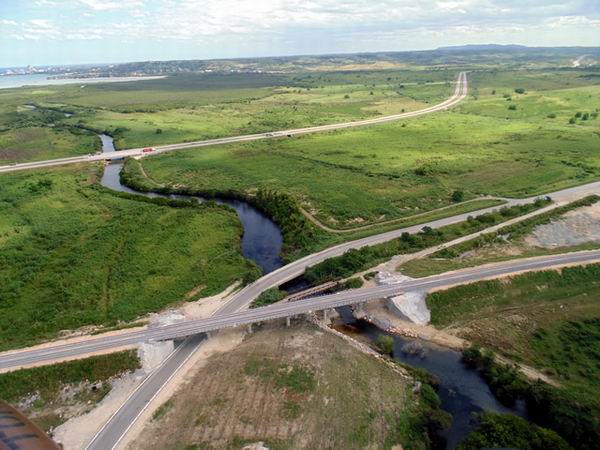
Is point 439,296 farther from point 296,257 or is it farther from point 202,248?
point 202,248

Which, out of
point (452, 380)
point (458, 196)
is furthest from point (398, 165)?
point (452, 380)

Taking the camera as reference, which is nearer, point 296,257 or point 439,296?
point 439,296

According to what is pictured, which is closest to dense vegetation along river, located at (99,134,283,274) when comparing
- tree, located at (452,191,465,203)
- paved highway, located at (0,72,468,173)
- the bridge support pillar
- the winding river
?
the winding river

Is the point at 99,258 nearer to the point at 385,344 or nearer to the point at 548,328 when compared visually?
the point at 385,344

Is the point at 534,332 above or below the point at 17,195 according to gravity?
below

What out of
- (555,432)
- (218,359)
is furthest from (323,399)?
(555,432)

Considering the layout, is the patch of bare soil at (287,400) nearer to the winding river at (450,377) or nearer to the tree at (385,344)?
the tree at (385,344)
